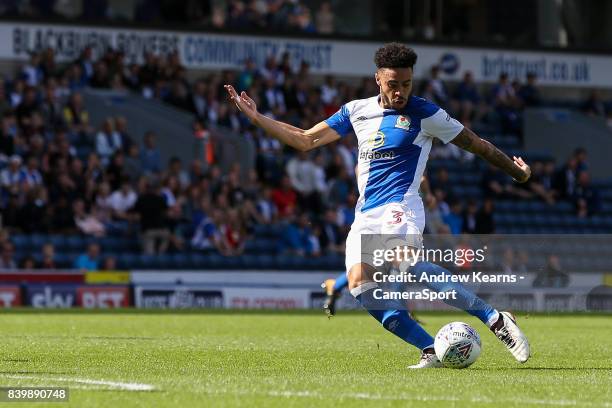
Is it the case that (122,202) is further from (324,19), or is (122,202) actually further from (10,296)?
(324,19)

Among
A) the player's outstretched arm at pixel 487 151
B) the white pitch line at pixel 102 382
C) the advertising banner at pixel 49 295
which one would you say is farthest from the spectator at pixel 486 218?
the white pitch line at pixel 102 382

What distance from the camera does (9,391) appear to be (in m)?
8.37

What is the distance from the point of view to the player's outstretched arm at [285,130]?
10.2 metres

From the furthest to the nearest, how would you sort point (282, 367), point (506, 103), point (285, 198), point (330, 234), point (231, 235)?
1. point (506, 103)
2. point (285, 198)
3. point (330, 234)
4. point (231, 235)
5. point (282, 367)

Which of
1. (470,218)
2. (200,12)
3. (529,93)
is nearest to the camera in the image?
(470,218)

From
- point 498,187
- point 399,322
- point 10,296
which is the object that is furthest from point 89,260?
point 399,322

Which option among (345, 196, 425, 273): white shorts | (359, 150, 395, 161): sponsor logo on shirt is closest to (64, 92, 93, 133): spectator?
(359, 150, 395, 161): sponsor logo on shirt

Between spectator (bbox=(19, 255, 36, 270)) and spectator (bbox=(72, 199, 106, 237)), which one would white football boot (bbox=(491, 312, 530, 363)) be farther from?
spectator (bbox=(72, 199, 106, 237))

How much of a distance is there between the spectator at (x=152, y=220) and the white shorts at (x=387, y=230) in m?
15.7

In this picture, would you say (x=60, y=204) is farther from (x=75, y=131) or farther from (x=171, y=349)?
(x=171, y=349)

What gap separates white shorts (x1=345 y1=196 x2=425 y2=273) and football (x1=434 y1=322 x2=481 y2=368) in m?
0.67

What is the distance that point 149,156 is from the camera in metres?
27.6

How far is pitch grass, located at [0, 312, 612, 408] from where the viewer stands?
26.9ft

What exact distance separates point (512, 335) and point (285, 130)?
7.30 feet
